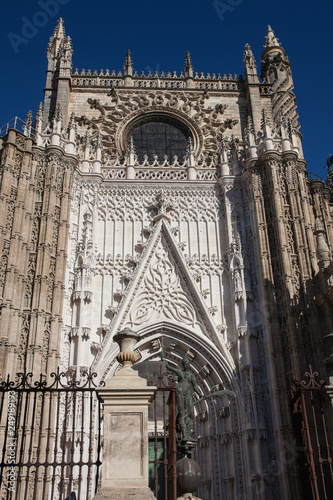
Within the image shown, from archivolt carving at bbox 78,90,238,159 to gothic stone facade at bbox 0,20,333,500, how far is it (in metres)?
0.06

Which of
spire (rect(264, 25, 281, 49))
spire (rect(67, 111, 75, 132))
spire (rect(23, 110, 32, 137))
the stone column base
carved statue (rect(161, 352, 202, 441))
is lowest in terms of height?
the stone column base

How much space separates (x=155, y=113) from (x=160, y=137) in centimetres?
101

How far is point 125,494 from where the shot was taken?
700 cm

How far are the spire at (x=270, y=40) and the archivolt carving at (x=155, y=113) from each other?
4.33 meters

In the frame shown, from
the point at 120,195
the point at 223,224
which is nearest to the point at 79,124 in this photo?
the point at 120,195

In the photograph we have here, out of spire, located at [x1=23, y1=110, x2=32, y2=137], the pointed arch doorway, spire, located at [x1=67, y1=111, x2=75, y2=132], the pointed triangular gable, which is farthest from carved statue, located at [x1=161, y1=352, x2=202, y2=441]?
spire, located at [x1=67, y1=111, x2=75, y2=132]

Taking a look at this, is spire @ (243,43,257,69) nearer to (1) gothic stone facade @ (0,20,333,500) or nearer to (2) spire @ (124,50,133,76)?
(1) gothic stone facade @ (0,20,333,500)

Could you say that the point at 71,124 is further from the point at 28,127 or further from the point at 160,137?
the point at 160,137

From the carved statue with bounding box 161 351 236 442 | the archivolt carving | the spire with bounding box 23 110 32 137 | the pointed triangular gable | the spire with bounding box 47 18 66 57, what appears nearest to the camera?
the carved statue with bounding box 161 351 236 442

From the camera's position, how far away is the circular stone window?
71.4 ft

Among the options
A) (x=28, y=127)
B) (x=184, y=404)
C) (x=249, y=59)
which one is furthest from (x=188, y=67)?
(x=184, y=404)

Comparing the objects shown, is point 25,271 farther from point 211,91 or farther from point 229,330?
point 211,91

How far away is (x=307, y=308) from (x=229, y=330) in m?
2.61

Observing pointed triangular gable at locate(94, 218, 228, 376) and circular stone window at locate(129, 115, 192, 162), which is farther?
circular stone window at locate(129, 115, 192, 162)
